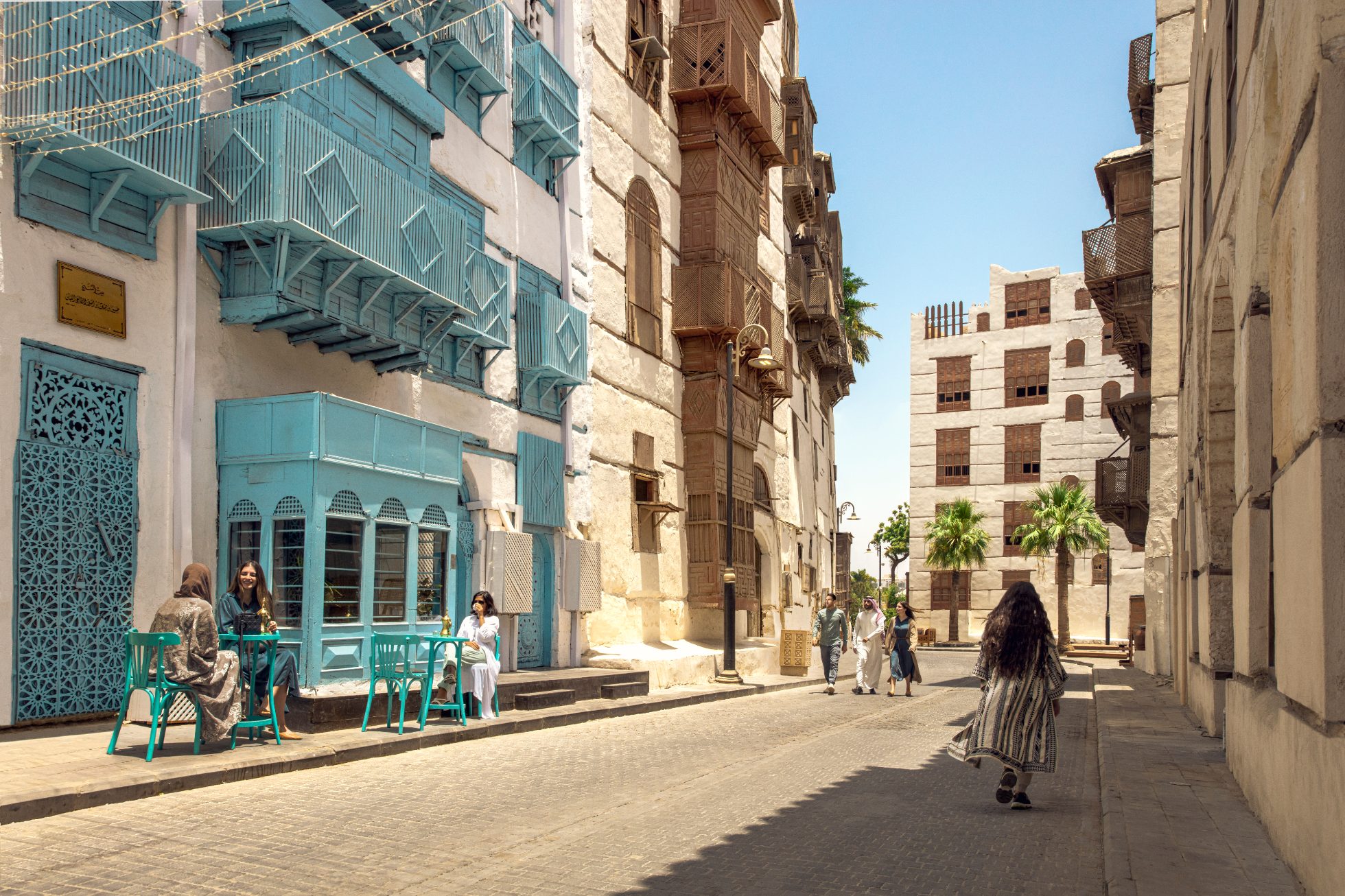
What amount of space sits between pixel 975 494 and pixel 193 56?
181ft

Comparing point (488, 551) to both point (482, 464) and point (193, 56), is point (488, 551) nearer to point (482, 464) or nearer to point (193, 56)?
point (482, 464)

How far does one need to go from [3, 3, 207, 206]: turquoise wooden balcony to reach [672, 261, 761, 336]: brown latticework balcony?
16.3 meters

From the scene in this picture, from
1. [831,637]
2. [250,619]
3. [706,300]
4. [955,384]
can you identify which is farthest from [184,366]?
[955,384]

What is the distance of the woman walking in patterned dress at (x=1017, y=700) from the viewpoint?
8.68m

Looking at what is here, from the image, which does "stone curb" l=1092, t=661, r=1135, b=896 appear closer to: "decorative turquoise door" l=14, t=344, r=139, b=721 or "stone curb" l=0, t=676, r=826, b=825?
"stone curb" l=0, t=676, r=826, b=825

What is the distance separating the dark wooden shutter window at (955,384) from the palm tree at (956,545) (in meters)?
5.87

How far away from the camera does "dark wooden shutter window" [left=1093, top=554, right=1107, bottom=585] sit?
58.0 metres

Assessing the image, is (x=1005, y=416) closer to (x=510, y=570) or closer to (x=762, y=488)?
(x=762, y=488)

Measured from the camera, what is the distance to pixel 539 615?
21438 mm

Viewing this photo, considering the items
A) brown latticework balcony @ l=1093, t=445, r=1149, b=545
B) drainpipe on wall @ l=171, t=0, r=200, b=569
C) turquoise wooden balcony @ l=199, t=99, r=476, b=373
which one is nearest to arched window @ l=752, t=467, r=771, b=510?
brown latticework balcony @ l=1093, t=445, r=1149, b=545

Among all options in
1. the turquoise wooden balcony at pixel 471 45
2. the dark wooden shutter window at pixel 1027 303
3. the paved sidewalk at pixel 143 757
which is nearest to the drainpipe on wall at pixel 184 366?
the paved sidewalk at pixel 143 757

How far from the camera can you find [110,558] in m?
12.0

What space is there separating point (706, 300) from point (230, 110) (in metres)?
16.0

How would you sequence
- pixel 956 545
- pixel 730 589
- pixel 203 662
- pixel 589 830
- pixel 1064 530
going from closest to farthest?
pixel 589 830 < pixel 203 662 < pixel 730 589 < pixel 1064 530 < pixel 956 545
